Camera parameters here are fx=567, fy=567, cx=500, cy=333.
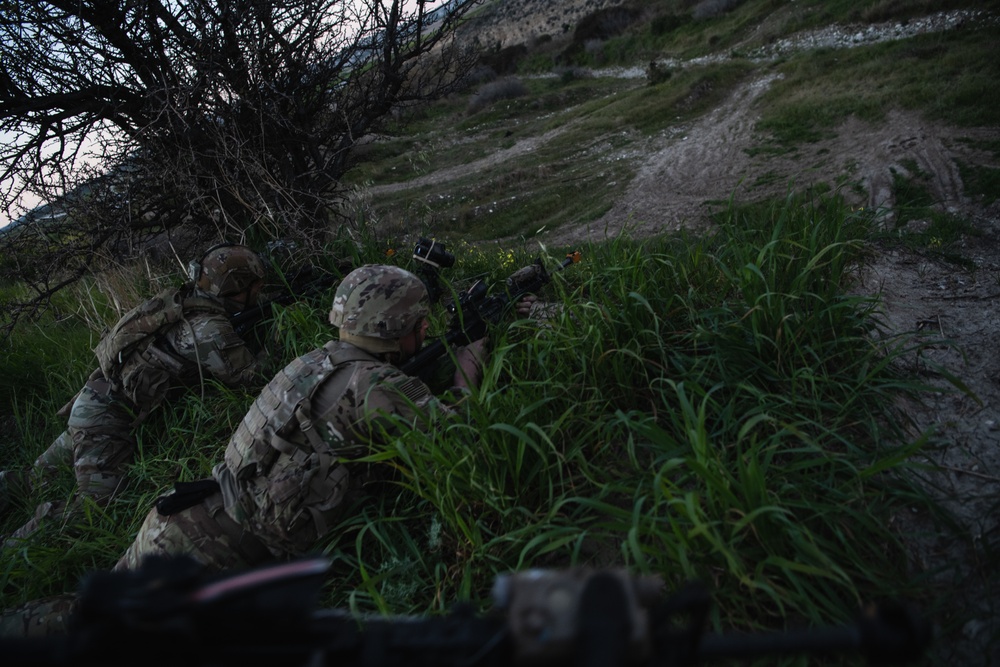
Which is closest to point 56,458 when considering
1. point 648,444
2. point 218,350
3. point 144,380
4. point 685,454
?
point 144,380

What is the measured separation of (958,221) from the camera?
4.48 metres

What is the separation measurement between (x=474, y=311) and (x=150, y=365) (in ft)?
7.46

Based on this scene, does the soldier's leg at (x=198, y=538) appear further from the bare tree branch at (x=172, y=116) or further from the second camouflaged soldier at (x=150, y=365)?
the bare tree branch at (x=172, y=116)

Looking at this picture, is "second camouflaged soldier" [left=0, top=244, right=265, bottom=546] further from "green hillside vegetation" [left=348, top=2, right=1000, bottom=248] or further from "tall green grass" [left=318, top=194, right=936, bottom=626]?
"green hillside vegetation" [left=348, top=2, right=1000, bottom=248]

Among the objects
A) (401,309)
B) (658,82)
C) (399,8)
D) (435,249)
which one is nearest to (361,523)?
(401,309)

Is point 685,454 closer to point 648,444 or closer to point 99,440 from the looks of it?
point 648,444

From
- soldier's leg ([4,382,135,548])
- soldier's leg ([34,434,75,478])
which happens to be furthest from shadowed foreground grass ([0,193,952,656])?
soldier's leg ([34,434,75,478])

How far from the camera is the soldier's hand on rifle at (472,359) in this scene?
2.79m

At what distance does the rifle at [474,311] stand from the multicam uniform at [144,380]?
1.46 meters

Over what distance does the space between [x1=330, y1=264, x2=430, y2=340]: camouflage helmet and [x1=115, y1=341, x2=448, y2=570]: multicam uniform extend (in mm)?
122

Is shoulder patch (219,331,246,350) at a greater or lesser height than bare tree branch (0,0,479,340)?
lesser

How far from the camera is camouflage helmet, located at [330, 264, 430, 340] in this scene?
255 centimetres

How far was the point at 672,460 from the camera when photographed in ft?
6.01

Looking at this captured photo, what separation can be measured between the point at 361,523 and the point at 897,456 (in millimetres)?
2026
